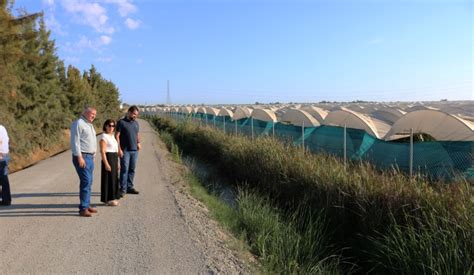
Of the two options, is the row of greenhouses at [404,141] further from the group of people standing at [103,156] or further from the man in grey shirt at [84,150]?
the man in grey shirt at [84,150]

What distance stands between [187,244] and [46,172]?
9.27 metres

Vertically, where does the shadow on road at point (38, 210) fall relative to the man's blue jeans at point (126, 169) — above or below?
below

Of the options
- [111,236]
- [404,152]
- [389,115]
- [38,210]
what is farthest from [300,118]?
[111,236]

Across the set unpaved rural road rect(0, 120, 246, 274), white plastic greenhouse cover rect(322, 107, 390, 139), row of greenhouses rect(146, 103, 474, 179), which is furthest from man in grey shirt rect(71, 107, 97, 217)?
white plastic greenhouse cover rect(322, 107, 390, 139)

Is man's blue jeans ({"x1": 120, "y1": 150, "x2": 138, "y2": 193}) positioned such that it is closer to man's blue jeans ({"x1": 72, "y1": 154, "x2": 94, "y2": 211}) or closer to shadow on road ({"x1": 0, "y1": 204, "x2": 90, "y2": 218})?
shadow on road ({"x1": 0, "y1": 204, "x2": 90, "y2": 218})

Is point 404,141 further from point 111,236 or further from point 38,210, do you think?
point 111,236

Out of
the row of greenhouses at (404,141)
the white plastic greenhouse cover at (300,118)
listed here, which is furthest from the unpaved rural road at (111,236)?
the white plastic greenhouse cover at (300,118)

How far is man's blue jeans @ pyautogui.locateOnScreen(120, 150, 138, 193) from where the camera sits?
9602 mm

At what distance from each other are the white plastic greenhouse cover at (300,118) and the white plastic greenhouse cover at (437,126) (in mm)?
11144

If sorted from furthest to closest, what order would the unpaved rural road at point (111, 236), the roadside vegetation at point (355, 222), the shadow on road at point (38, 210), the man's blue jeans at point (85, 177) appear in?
the shadow on road at point (38, 210) < the man's blue jeans at point (85, 177) < the roadside vegetation at point (355, 222) < the unpaved rural road at point (111, 236)

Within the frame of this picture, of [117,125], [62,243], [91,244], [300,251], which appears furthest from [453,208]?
[117,125]

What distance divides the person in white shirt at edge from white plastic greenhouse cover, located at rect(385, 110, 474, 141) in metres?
13.1

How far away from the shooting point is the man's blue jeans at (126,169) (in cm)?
960

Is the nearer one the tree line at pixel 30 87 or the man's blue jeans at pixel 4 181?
the man's blue jeans at pixel 4 181
